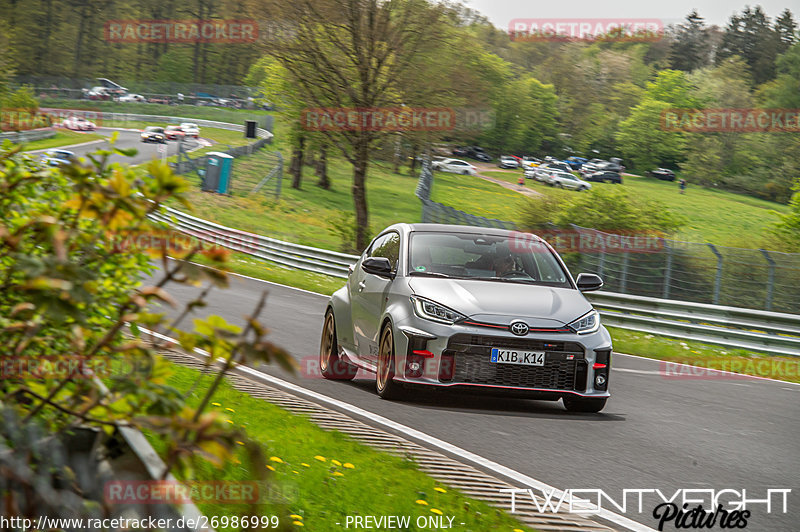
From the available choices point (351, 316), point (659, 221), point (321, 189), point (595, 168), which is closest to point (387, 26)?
point (659, 221)

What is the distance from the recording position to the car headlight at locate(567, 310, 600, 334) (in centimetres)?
840

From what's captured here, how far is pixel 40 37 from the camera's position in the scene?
123 m

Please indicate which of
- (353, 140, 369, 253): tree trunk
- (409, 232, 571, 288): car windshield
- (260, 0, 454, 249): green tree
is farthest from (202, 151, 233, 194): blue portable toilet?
(409, 232, 571, 288): car windshield

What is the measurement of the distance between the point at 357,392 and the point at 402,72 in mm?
25978

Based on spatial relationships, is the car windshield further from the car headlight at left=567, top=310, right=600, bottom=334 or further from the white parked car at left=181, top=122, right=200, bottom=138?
the white parked car at left=181, top=122, right=200, bottom=138

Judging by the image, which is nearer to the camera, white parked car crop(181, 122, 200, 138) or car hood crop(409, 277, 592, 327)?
car hood crop(409, 277, 592, 327)

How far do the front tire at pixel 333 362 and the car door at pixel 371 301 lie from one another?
0.60 meters

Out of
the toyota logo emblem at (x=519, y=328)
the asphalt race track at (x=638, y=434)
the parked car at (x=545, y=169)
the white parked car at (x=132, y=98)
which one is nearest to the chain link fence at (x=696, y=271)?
the asphalt race track at (x=638, y=434)

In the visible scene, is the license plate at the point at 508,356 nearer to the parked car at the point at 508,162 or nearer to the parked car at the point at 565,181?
the parked car at the point at 565,181

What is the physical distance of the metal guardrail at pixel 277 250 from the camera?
2850cm

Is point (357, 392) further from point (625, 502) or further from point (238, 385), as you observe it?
point (625, 502)

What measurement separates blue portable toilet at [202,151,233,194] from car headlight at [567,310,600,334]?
43.8 meters

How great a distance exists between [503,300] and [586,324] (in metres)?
0.76

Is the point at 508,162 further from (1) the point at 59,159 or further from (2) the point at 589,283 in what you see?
(1) the point at 59,159
